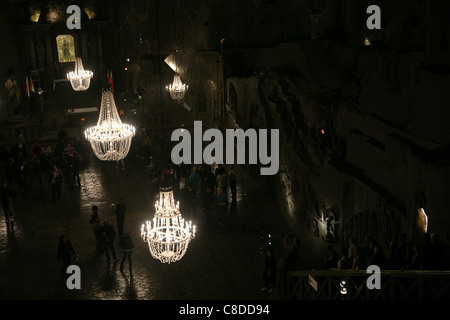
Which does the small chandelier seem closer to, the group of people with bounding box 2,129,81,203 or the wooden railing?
the group of people with bounding box 2,129,81,203

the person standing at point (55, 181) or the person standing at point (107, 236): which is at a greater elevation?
the person standing at point (55, 181)

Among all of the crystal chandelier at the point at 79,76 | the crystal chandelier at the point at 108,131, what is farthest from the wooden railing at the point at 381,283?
the crystal chandelier at the point at 79,76

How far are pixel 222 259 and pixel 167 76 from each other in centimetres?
1377

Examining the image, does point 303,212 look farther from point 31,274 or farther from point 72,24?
point 72,24

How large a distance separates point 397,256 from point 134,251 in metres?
5.89

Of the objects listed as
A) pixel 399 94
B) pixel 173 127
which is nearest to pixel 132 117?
pixel 173 127

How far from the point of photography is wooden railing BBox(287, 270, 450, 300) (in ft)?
25.2

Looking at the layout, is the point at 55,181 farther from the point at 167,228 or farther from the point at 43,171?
the point at 167,228

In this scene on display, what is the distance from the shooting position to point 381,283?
8.36 meters

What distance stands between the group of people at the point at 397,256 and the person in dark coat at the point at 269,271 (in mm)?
1127

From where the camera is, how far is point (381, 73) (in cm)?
1413

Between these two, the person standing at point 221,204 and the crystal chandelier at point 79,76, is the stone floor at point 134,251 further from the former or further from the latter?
the crystal chandelier at point 79,76

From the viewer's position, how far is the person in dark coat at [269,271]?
1117cm

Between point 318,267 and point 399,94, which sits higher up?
point 399,94
